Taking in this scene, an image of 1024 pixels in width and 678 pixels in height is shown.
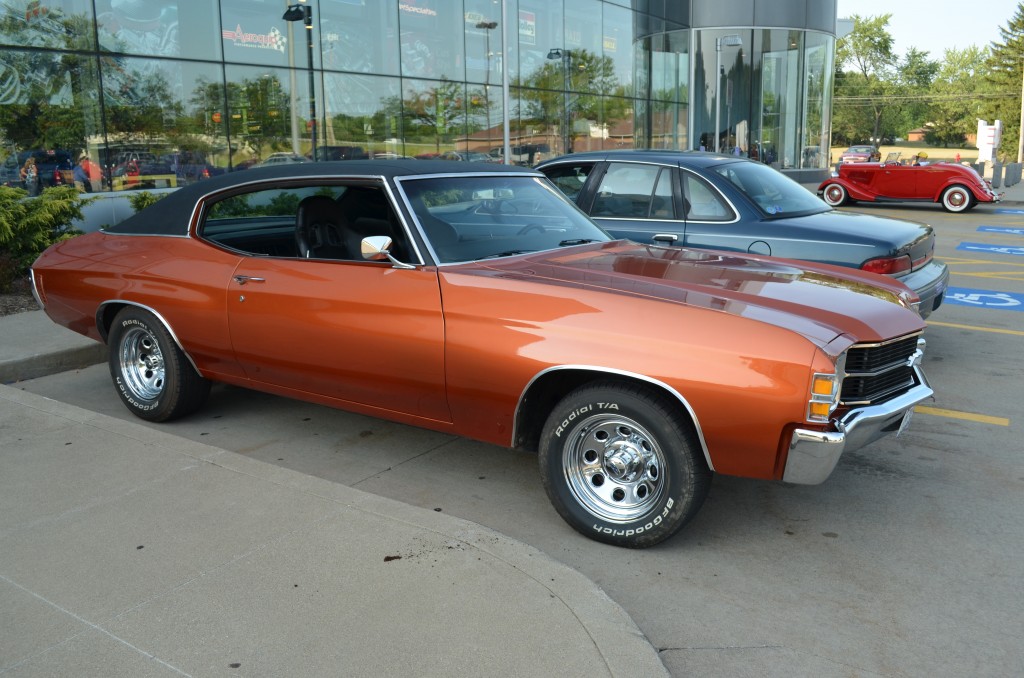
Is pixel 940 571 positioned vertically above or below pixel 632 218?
below

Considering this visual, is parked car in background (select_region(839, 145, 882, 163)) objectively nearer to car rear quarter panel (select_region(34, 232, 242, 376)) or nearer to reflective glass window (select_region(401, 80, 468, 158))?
Answer: reflective glass window (select_region(401, 80, 468, 158))

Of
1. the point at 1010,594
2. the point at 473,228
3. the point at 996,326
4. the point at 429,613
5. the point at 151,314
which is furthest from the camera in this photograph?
the point at 996,326

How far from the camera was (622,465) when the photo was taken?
4.00 meters

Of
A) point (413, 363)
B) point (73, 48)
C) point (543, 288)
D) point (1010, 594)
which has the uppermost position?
point (73, 48)

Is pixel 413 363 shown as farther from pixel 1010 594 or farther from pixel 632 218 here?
pixel 632 218

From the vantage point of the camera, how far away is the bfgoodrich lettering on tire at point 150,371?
5.64 metres

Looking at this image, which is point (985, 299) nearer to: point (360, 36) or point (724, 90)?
point (360, 36)

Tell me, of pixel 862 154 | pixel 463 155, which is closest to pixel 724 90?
pixel 463 155

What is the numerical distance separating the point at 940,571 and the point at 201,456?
3572 millimetres

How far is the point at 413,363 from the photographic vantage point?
14.9 ft

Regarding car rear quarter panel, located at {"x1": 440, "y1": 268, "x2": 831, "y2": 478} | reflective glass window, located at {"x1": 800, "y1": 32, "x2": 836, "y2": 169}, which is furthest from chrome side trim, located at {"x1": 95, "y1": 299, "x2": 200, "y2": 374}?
reflective glass window, located at {"x1": 800, "y1": 32, "x2": 836, "y2": 169}

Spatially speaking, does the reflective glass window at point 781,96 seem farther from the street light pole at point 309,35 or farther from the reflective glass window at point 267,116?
the reflective glass window at point 267,116

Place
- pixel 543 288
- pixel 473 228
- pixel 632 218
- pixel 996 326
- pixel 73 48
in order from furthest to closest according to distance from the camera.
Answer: pixel 73 48
pixel 996 326
pixel 632 218
pixel 473 228
pixel 543 288

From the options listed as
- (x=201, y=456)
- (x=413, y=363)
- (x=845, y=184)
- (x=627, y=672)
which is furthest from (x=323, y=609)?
(x=845, y=184)
